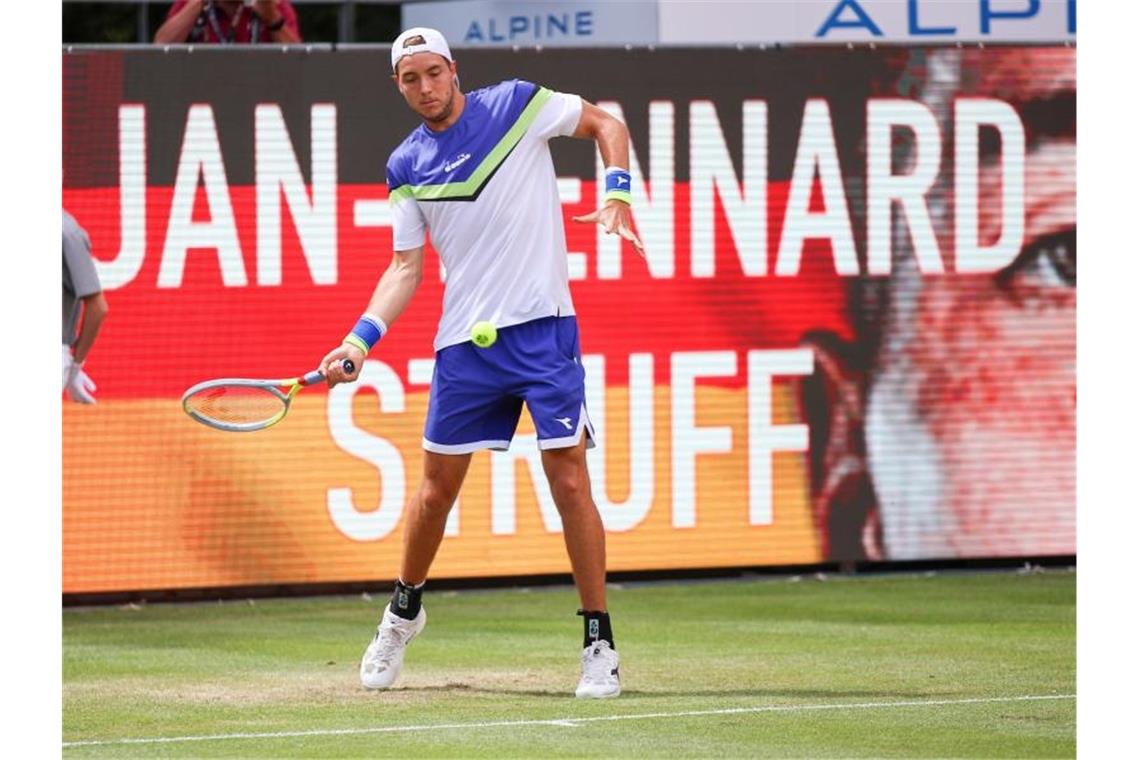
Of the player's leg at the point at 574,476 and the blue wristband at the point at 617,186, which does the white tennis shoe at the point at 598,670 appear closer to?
the player's leg at the point at 574,476

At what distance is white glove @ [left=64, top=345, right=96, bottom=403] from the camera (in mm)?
10906

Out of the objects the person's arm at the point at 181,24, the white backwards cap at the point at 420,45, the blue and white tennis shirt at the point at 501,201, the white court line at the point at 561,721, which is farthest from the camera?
the person's arm at the point at 181,24

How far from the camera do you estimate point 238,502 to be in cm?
1138

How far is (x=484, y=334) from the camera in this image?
320 inches

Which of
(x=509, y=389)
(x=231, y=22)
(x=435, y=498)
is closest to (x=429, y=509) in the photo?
(x=435, y=498)

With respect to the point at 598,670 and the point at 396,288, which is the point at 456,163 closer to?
the point at 396,288

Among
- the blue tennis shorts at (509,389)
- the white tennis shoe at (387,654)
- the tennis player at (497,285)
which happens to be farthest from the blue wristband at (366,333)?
the white tennis shoe at (387,654)

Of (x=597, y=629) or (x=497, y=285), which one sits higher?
(x=497, y=285)

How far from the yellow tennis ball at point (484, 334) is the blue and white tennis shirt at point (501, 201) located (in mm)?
26

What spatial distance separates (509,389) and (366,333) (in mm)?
507

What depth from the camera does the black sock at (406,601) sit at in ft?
27.6

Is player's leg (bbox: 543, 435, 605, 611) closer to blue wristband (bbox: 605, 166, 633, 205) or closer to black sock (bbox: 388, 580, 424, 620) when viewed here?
black sock (bbox: 388, 580, 424, 620)

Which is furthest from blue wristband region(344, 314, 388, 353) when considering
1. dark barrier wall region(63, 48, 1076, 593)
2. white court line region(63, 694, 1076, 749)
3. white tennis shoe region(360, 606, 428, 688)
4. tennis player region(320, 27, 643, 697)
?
dark barrier wall region(63, 48, 1076, 593)
